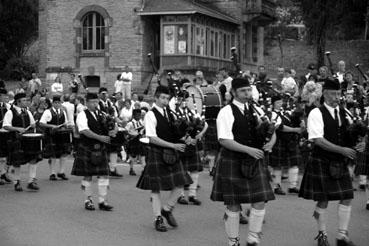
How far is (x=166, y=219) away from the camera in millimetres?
8930

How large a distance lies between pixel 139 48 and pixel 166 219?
2295 centimetres

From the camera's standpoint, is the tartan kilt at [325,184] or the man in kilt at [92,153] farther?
the man in kilt at [92,153]

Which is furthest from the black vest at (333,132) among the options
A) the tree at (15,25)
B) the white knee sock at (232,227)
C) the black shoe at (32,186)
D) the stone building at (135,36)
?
the tree at (15,25)

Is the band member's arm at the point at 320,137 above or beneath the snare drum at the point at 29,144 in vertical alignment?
above

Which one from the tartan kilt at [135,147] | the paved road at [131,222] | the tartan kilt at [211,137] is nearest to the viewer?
the paved road at [131,222]

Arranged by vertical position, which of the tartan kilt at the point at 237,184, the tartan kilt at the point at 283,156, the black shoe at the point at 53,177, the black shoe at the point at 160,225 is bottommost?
the black shoe at the point at 53,177

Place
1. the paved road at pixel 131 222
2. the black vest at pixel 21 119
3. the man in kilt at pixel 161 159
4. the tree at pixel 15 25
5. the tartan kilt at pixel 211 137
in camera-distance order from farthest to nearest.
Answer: the tree at pixel 15 25, the tartan kilt at pixel 211 137, the black vest at pixel 21 119, the man in kilt at pixel 161 159, the paved road at pixel 131 222

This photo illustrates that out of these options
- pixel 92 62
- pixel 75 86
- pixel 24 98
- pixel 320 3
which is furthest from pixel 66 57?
pixel 24 98

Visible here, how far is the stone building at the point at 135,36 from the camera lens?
30328mm

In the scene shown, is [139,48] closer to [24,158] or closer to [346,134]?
[24,158]

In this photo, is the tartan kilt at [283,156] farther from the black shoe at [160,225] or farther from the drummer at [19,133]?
the drummer at [19,133]

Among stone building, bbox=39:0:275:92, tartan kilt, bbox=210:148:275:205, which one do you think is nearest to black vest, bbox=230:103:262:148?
tartan kilt, bbox=210:148:275:205

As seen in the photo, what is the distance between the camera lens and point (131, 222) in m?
9.23

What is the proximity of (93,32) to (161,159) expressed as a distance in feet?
79.6
